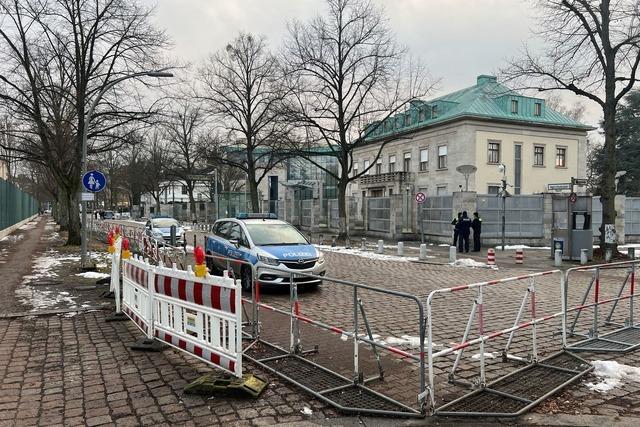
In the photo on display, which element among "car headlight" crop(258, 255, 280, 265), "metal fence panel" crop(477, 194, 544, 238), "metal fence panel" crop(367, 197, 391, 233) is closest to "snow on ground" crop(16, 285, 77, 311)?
"car headlight" crop(258, 255, 280, 265)

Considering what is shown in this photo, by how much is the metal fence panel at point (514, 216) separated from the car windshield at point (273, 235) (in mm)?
16081

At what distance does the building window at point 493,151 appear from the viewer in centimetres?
4459

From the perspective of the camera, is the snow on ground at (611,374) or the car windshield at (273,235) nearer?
the snow on ground at (611,374)

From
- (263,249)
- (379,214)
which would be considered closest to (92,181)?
(263,249)

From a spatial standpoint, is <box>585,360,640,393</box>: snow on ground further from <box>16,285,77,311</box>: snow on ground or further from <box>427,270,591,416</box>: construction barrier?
<box>16,285,77,311</box>: snow on ground

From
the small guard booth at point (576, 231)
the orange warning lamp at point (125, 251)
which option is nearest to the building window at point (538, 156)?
the small guard booth at point (576, 231)

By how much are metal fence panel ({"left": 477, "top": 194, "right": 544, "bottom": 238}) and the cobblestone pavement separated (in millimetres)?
15710

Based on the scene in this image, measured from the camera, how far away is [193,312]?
5875 millimetres

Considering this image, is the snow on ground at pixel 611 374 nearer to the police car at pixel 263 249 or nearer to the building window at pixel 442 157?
the police car at pixel 263 249

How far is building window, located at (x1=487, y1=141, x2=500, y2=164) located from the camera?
146 ft

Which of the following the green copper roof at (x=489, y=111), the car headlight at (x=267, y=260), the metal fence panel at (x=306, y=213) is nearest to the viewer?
the car headlight at (x=267, y=260)

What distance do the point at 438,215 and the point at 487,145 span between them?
63.1ft

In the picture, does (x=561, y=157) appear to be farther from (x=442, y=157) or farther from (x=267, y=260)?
(x=267, y=260)

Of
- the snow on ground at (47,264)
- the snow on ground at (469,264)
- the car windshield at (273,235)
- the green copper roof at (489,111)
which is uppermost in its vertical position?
the green copper roof at (489,111)
